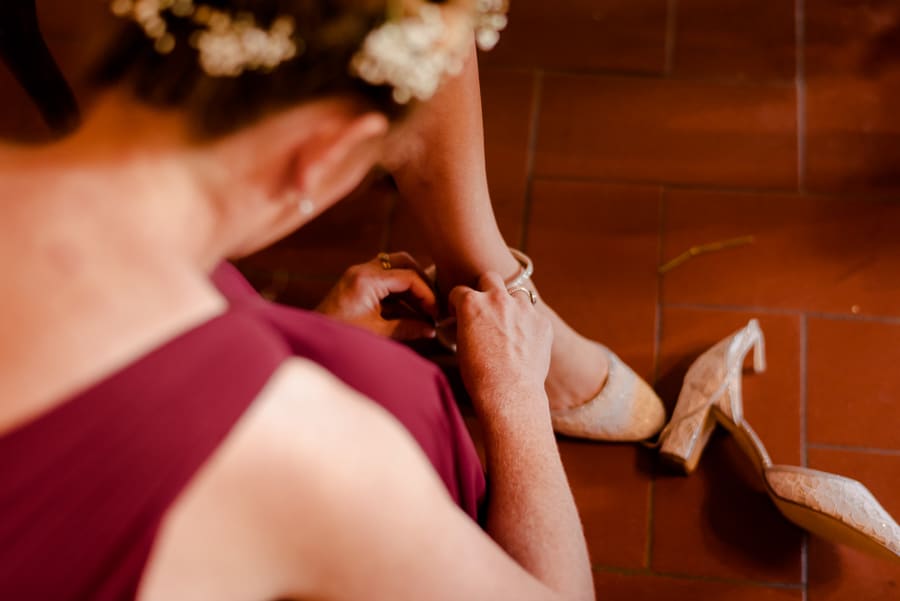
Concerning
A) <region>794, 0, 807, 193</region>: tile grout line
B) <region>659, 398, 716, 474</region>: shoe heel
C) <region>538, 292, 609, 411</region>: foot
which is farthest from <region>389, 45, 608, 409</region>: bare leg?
<region>794, 0, 807, 193</region>: tile grout line

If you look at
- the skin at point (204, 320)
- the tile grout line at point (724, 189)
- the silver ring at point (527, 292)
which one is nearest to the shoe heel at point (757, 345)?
the tile grout line at point (724, 189)

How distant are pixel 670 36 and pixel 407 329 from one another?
2.67 feet

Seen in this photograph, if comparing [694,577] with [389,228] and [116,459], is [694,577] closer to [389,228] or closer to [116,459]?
[389,228]

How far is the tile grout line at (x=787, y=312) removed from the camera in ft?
4.36

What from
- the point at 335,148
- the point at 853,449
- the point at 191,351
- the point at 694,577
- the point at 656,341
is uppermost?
the point at 335,148

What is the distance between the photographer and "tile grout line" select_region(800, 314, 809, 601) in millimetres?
1180

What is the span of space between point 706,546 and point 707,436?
6.1 inches

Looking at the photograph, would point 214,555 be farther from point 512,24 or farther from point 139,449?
point 512,24

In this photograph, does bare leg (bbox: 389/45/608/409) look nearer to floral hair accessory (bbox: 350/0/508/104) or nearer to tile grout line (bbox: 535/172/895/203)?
floral hair accessory (bbox: 350/0/508/104)

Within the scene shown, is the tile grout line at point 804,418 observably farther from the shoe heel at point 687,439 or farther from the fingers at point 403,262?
the fingers at point 403,262

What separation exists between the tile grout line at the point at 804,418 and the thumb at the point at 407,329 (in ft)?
1.91

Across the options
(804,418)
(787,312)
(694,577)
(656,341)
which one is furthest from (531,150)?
(694,577)

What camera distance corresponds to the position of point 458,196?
3.23ft

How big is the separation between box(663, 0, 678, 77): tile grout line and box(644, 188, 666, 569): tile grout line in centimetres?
26
